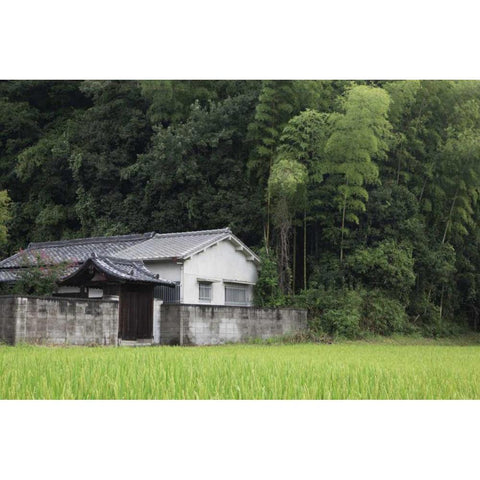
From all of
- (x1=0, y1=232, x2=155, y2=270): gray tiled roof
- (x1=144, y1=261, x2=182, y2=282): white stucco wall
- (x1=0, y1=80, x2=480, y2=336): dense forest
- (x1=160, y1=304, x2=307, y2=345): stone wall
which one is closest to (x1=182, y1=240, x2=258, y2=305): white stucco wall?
(x1=144, y1=261, x2=182, y2=282): white stucco wall

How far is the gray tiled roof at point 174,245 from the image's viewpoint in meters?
13.4

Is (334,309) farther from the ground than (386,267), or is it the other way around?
(386,267)

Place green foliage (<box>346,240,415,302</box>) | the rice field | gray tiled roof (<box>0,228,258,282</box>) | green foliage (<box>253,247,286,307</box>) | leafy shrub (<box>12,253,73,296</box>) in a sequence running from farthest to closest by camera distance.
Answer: green foliage (<box>253,247,286,307</box>), green foliage (<box>346,240,415,302</box>), gray tiled roof (<box>0,228,258,282</box>), leafy shrub (<box>12,253,73,296</box>), the rice field

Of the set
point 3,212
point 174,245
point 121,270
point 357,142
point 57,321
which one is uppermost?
point 357,142

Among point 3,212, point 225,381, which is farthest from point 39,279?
point 225,381

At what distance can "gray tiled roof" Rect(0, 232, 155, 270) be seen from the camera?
15.3 meters

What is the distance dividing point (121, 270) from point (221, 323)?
2.00 metres

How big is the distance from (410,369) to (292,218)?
8784 mm

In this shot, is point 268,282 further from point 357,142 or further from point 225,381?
point 225,381

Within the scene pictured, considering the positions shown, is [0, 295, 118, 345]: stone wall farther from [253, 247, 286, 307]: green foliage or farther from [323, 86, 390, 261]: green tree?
[323, 86, 390, 261]: green tree

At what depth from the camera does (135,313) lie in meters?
11.0

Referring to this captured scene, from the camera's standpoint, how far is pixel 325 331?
44.4 feet

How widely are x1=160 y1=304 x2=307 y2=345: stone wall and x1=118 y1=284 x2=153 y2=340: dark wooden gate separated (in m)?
0.26

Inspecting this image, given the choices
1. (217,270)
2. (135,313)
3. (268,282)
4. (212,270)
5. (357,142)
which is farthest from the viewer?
(268,282)
